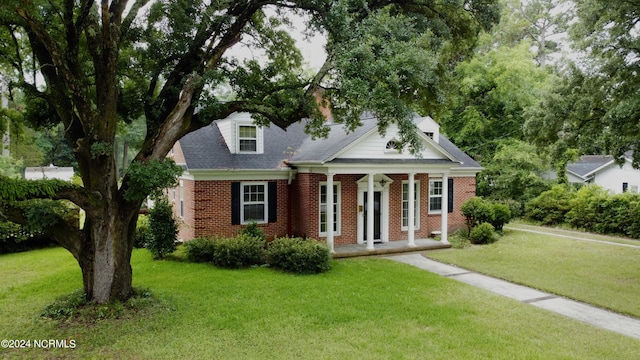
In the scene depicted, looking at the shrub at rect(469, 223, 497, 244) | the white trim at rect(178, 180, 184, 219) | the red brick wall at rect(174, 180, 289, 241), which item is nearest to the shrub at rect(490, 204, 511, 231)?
the shrub at rect(469, 223, 497, 244)

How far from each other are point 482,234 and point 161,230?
12455mm

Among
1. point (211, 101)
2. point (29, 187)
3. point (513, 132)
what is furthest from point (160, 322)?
point (513, 132)

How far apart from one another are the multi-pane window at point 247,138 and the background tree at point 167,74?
17.6 ft

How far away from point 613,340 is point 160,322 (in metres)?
8.45

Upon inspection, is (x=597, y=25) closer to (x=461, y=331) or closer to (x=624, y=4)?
(x=624, y=4)

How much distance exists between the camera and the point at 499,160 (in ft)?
82.4

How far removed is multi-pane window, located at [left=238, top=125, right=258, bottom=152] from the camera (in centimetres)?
1582

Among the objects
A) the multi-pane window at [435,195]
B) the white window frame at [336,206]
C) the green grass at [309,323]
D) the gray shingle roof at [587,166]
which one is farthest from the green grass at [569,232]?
the gray shingle roof at [587,166]

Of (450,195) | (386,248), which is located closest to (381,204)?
(386,248)

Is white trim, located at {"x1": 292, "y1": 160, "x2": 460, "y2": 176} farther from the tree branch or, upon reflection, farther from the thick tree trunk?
the tree branch

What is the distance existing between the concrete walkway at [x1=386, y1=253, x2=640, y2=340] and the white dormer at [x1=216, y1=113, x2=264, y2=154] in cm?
718

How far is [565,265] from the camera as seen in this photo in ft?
44.0

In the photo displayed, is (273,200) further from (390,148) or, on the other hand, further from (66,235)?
(66,235)

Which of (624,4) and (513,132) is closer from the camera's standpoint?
(624,4)
